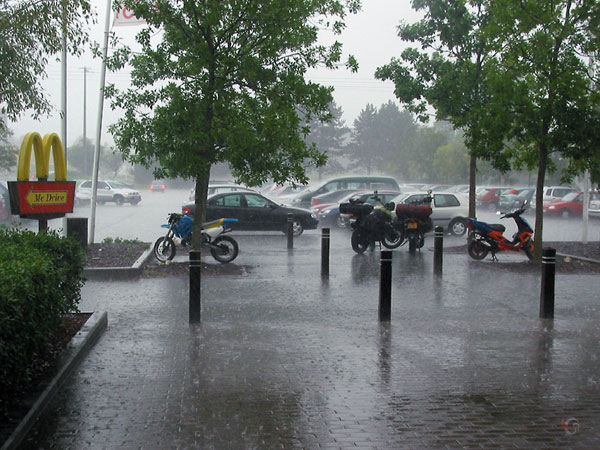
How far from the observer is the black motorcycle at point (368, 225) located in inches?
706

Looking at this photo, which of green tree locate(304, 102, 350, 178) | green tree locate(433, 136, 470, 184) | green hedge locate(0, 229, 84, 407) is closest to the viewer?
green hedge locate(0, 229, 84, 407)

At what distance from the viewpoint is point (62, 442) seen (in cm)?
499

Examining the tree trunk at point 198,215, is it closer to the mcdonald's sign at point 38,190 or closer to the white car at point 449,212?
the mcdonald's sign at point 38,190

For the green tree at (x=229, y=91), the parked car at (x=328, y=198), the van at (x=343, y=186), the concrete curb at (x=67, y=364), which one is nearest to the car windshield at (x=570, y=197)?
the van at (x=343, y=186)

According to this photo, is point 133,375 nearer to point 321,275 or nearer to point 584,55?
point 321,275

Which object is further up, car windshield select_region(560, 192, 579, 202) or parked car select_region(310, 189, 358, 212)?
car windshield select_region(560, 192, 579, 202)

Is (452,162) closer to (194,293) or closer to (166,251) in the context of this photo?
(166,251)

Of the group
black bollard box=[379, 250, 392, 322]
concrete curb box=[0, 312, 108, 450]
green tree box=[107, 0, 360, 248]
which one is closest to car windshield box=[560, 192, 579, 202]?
green tree box=[107, 0, 360, 248]

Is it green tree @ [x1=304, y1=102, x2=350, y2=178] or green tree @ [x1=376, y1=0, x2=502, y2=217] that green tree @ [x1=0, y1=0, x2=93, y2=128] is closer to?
green tree @ [x1=376, y1=0, x2=502, y2=217]

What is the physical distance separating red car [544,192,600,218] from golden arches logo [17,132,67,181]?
30903 millimetres

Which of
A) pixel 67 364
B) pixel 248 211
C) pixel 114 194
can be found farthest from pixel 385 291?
pixel 114 194

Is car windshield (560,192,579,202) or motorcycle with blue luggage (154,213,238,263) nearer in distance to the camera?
motorcycle with blue luggage (154,213,238,263)

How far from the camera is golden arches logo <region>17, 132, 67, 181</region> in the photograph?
11.0m

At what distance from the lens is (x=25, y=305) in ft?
17.2
